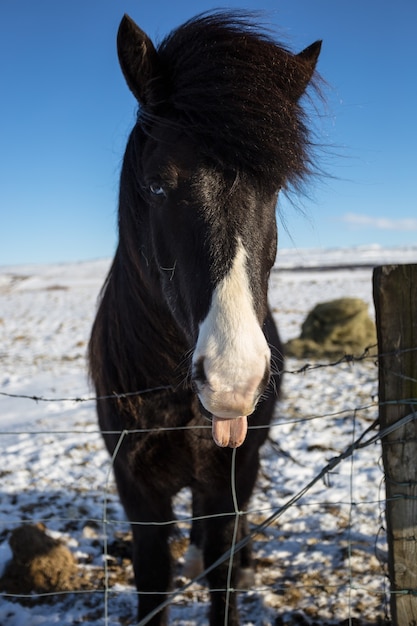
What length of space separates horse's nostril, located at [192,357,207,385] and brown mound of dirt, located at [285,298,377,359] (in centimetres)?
761

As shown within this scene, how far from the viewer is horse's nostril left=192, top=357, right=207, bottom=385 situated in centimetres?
133

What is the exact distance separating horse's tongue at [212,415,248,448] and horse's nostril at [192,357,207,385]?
0.17 metres

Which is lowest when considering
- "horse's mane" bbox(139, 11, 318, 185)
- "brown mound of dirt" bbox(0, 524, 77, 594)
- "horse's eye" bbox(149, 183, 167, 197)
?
"brown mound of dirt" bbox(0, 524, 77, 594)

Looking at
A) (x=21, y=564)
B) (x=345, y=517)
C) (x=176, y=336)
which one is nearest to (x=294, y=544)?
(x=345, y=517)

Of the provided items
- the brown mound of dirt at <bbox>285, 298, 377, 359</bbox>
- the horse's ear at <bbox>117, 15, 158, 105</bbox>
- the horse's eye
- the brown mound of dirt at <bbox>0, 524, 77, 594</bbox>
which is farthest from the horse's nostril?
the brown mound of dirt at <bbox>285, 298, 377, 359</bbox>

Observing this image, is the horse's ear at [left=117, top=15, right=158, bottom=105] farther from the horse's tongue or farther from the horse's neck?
the horse's tongue

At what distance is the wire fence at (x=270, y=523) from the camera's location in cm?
244

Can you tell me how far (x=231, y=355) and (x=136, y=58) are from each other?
1.17m

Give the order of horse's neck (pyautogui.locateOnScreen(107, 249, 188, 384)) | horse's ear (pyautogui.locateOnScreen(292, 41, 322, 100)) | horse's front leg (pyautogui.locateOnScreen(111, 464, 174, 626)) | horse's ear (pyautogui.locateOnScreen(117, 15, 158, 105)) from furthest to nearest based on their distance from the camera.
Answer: horse's front leg (pyautogui.locateOnScreen(111, 464, 174, 626))
horse's neck (pyautogui.locateOnScreen(107, 249, 188, 384))
horse's ear (pyautogui.locateOnScreen(292, 41, 322, 100))
horse's ear (pyautogui.locateOnScreen(117, 15, 158, 105))

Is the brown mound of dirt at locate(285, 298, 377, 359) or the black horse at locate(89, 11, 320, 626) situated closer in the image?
the black horse at locate(89, 11, 320, 626)

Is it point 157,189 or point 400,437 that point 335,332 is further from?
point 157,189

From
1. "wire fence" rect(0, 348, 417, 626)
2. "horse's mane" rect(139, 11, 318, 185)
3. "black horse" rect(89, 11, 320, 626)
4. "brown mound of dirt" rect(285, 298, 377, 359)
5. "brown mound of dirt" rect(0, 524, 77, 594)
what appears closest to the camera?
"black horse" rect(89, 11, 320, 626)

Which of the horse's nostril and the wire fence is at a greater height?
the horse's nostril

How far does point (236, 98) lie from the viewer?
1609mm
